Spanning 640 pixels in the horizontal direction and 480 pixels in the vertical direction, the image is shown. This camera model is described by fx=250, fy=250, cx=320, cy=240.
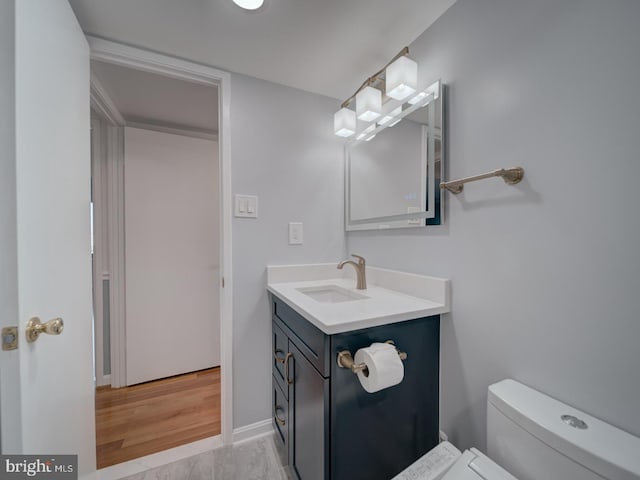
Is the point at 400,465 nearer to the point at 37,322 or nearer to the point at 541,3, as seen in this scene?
the point at 37,322

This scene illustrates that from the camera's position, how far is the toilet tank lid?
51cm

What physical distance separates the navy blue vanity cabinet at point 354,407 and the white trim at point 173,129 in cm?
200

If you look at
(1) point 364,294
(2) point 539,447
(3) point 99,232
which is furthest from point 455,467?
(3) point 99,232

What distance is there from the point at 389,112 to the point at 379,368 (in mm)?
1217

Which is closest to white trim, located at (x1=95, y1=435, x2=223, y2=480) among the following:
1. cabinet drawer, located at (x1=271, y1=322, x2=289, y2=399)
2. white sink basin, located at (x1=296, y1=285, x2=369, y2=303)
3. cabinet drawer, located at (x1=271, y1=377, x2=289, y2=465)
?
cabinet drawer, located at (x1=271, y1=377, x2=289, y2=465)

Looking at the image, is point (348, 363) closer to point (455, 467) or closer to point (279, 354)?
point (455, 467)

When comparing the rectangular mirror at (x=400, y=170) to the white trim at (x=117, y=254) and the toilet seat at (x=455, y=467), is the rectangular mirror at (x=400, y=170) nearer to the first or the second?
the toilet seat at (x=455, y=467)

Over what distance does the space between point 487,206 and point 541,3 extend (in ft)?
1.99

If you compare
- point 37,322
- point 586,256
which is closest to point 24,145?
point 37,322

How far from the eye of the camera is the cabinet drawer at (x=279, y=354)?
1250 mm

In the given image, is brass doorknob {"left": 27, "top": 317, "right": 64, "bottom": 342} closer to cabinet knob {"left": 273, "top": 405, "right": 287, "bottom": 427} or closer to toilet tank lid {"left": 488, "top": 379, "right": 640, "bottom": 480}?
cabinet knob {"left": 273, "top": 405, "right": 287, "bottom": 427}

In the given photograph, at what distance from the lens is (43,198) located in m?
0.77

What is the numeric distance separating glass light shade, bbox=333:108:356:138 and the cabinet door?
1238mm

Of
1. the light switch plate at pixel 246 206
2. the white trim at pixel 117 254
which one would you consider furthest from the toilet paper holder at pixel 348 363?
the white trim at pixel 117 254
